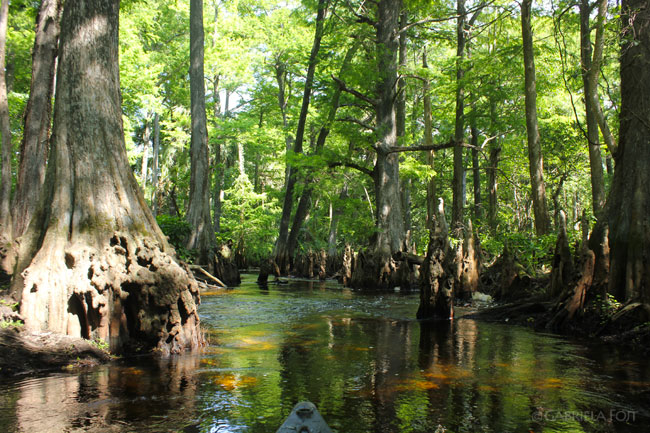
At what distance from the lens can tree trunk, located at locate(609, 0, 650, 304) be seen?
20.8 ft

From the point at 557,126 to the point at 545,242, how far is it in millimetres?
11083

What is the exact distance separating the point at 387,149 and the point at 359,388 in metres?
12.9

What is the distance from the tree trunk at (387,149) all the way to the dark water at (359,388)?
30.1ft

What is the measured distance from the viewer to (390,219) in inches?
640

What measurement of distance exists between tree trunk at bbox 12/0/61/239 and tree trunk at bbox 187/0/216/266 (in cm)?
530

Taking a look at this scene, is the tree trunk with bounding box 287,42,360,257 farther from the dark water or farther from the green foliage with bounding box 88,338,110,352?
the green foliage with bounding box 88,338,110,352

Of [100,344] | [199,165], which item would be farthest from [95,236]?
[199,165]

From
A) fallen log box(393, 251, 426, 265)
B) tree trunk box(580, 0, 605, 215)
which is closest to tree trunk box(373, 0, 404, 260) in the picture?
fallen log box(393, 251, 426, 265)

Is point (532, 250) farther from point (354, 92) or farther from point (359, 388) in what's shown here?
point (359, 388)

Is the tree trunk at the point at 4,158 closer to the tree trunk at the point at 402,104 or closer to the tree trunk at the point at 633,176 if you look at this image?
the tree trunk at the point at 633,176

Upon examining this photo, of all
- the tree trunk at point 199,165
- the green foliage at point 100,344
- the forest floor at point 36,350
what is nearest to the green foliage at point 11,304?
the forest floor at point 36,350

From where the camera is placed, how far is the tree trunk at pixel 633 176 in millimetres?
6328

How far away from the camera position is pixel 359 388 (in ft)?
13.6

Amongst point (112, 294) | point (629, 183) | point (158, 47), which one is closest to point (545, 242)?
point (629, 183)
